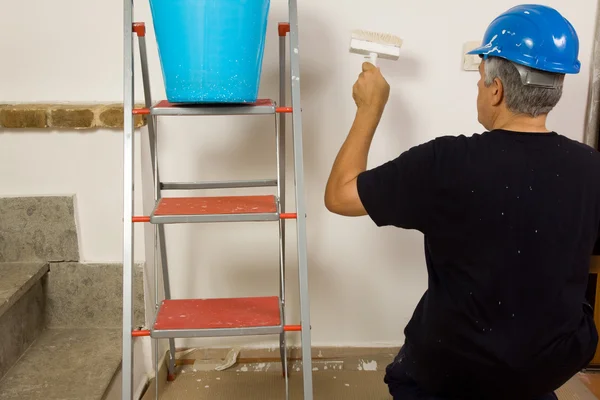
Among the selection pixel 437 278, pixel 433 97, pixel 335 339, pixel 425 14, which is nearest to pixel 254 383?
pixel 335 339

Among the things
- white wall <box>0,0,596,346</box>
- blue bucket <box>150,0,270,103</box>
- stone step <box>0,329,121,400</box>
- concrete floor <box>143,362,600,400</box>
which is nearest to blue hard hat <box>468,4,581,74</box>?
blue bucket <box>150,0,270,103</box>

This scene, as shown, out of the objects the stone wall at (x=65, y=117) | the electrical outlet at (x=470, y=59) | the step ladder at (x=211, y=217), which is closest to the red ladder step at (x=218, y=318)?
the step ladder at (x=211, y=217)

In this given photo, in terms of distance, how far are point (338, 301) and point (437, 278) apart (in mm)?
833

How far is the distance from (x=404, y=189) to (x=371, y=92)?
28 cm

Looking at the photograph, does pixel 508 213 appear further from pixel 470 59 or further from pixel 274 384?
pixel 274 384

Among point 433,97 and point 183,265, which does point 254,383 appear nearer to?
point 183,265

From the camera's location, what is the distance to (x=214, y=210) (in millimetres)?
1346

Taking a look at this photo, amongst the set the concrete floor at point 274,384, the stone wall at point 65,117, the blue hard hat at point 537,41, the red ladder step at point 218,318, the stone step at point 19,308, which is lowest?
the concrete floor at point 274,384

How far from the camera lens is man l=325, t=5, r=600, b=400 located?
1079 mm

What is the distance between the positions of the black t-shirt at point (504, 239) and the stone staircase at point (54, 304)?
0.97m

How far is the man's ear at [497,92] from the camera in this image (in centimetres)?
113

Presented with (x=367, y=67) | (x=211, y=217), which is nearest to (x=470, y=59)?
(x=367, y=67)

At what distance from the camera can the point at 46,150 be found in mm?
1772

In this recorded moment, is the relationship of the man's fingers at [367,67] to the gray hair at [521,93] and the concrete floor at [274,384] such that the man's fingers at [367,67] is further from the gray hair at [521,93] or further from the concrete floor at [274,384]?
the concrete floor at [274,384]
